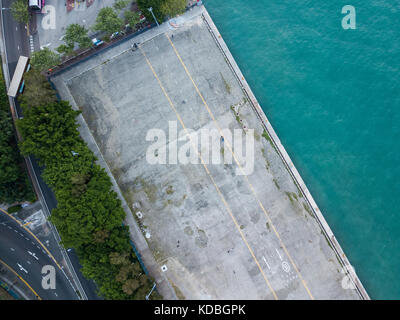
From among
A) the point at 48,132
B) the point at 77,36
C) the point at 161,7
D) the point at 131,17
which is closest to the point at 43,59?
the point at 77,36

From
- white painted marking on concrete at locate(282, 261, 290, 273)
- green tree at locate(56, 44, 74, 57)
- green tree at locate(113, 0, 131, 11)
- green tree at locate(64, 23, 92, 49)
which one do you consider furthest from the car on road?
white painted marking on concrete at locate(282, 261, 290, 273)

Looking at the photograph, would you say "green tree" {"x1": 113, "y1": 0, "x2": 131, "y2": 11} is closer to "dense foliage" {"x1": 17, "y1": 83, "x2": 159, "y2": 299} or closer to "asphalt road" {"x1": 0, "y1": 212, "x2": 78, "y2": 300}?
"dense foliage" {"x1": 17, "y1": 83, "x2": 159, "y2": 299}

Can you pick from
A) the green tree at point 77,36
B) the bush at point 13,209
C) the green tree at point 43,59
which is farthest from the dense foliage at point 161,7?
the bush at point 13,209

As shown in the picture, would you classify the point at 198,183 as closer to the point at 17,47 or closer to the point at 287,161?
the point at 287,161

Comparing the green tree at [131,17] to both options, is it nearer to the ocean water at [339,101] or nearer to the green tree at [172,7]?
the green tree at [172,7]

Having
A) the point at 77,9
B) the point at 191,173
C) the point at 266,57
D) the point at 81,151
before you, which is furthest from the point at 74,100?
the point at 266,57

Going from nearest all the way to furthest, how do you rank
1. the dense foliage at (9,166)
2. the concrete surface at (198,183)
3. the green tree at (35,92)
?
1. the green tree at (35,92)
2. the dense foliage at (9,166)
3. the concrete surface at (198,183)
